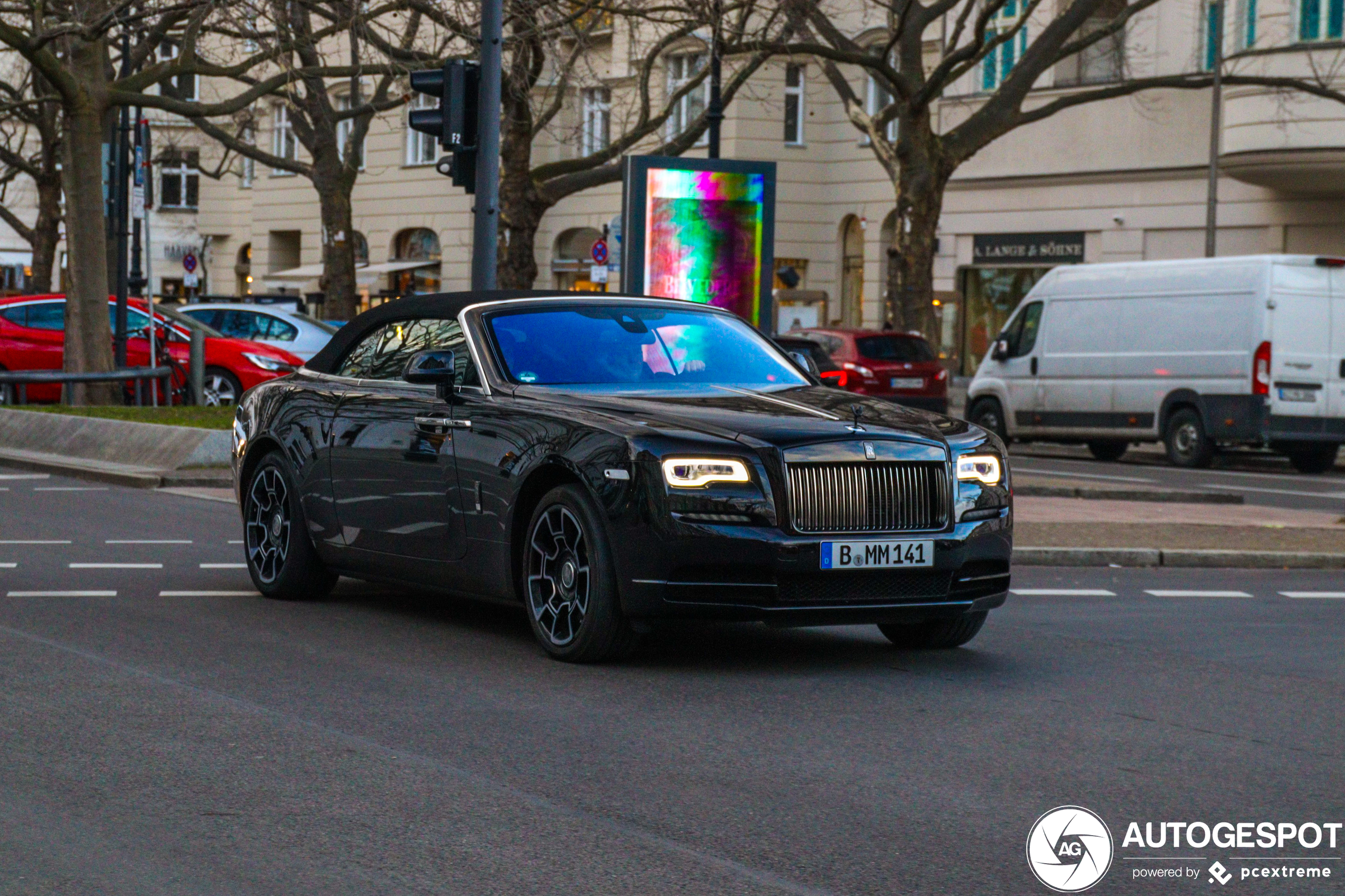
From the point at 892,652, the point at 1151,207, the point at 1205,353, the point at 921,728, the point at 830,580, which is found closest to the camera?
the point at 921,728

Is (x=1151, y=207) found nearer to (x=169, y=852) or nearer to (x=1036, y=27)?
(x=1036, y=27)

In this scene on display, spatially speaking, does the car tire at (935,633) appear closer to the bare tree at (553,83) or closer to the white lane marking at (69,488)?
the white lane marking at (69,488)

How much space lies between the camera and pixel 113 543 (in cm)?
1294

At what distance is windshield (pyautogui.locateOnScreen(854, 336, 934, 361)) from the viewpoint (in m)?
29.4

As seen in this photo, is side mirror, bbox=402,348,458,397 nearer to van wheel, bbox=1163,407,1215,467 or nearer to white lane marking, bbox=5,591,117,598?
white lane marking, bbox=5,591,117,598

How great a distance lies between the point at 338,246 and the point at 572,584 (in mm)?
31982

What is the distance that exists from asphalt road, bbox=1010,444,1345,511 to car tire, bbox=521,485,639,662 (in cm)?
1142

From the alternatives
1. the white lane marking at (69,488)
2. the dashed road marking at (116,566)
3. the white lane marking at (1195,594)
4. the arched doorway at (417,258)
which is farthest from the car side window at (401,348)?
the arched doorway at (417,258)

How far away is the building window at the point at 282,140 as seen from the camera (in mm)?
61094

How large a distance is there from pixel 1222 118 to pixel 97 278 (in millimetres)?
20564

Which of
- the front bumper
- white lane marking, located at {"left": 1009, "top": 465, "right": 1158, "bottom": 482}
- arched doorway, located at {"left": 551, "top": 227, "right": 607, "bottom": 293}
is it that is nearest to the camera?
the front bumper

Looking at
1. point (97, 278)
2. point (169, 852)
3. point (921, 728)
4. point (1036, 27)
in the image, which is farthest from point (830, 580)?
point (1036, 27)

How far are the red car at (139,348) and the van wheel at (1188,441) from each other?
10.9 m

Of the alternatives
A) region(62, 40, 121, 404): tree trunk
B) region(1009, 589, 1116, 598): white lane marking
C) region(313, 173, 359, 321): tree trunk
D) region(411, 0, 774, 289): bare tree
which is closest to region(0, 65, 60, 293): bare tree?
region(313, 173, 359, 321): tree trunk
